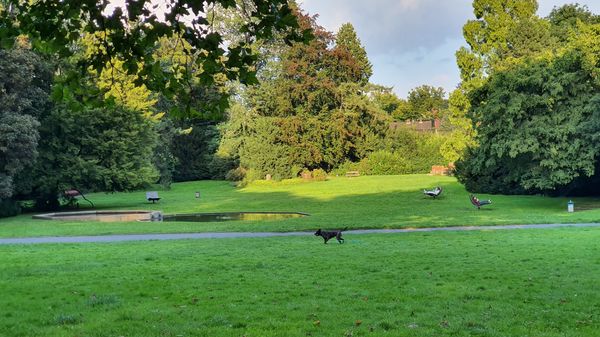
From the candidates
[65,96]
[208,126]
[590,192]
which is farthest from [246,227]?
[208,126]

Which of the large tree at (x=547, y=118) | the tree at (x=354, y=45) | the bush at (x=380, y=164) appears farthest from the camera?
the tree at (x=354, y=45)

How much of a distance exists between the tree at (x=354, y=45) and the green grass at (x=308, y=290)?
50147 millimetres

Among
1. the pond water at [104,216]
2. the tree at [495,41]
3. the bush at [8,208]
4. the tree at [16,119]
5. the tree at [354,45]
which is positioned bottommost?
the pond water at [104,216]

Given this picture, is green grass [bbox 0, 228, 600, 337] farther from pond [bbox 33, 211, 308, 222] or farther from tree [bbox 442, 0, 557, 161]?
tree [bbox 442, 0, 557, 161]

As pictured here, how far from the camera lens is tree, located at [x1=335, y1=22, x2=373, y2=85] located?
207 feet

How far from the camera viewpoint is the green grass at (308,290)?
6590 mm

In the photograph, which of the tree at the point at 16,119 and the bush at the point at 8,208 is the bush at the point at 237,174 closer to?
the bush at the point at 8,208

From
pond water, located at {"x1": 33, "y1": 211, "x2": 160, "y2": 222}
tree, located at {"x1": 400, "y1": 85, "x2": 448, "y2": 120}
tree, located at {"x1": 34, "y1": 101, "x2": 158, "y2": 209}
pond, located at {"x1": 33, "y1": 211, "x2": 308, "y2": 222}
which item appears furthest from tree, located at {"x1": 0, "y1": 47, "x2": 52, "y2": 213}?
tree, located at {"x1": 400, "y1": 85, "x2": 448, "y2": 120}

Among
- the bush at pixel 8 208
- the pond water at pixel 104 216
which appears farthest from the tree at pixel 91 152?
the pond water at pixel 104 216

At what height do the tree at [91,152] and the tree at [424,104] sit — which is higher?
the tree at [424,104]

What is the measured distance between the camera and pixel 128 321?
6.94 metres

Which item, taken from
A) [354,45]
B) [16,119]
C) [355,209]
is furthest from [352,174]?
[16,119]

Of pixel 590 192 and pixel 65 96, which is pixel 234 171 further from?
pixel 65 96

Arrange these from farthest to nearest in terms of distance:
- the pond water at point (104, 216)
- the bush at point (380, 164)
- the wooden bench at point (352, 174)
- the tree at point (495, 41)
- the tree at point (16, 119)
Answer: the bush at point (380, 164), the wooden bench at point (352, 174), the tree at point (495, 41), the pond water at point (104, 216), the tree at point (16, 119)
